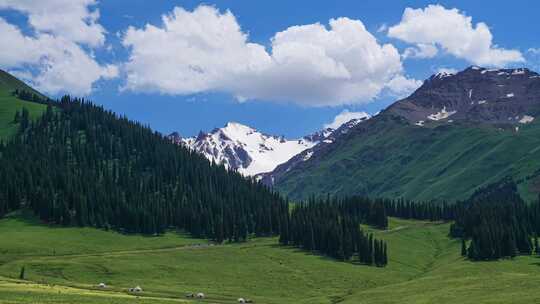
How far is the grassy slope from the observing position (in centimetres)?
9725

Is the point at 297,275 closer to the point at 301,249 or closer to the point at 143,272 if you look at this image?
the point at 143,272

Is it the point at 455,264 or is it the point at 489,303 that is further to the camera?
the point at 455,264

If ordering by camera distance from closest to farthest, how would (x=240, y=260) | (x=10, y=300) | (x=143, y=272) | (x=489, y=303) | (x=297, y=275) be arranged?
1. (x=10, y=300)
2. (x=489, y=303)
3. (x=143, y=272)
4. (x=297, y=275)
5. (x=240, y=260)

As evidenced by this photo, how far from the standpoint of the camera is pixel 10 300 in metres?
70.4

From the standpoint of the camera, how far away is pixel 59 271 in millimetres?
131500

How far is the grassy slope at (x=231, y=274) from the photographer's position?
9725 cm

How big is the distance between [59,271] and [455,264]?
98.3 metres

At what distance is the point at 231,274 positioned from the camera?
144000 millimetres

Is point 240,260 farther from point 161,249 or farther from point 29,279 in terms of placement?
point 29,279

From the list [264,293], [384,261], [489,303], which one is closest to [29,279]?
[264,293]

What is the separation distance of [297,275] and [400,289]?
35963 mm

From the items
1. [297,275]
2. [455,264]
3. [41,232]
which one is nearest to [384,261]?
[455,264]

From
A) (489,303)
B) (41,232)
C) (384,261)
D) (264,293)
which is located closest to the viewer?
(489,303)

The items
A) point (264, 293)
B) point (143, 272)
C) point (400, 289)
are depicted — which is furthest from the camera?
point (143, 272)
